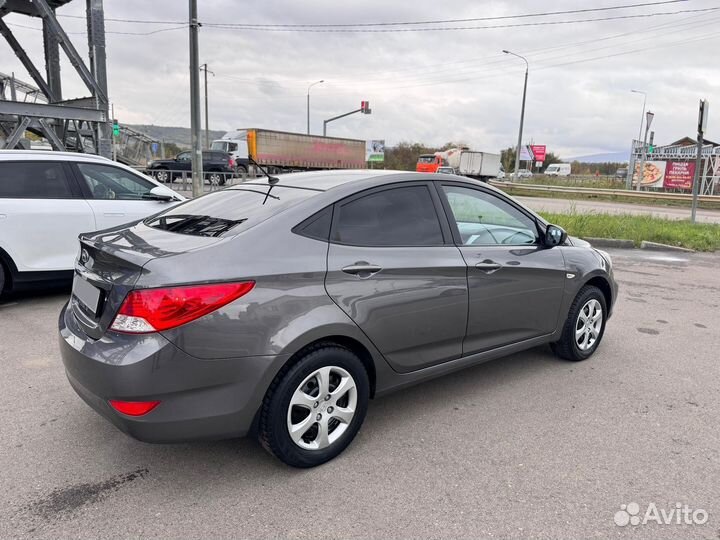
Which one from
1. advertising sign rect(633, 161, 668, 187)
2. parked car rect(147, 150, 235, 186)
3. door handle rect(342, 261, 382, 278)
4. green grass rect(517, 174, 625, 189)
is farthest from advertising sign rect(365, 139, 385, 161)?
door handle rect(342, 261, 382, 278)

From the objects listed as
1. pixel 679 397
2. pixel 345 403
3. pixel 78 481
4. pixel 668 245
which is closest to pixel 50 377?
pixel 78 481

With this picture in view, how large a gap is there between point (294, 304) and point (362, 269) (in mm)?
473

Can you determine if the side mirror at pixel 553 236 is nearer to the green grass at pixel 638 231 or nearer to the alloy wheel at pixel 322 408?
the alloy wheel at pixel 322 408

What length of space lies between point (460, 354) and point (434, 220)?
896 mm

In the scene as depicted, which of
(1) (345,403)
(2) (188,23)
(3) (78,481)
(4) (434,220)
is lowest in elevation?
(3) (78,481)

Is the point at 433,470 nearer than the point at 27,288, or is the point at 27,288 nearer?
the point at 433,470

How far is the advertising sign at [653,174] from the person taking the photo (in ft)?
116

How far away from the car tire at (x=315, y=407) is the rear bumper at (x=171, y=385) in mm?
96

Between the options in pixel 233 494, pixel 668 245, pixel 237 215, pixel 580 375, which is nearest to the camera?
pixel 233 494

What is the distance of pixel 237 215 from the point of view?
3076 millimetres

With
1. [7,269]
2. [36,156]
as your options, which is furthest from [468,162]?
[7,269]

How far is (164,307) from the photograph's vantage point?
2.40 m

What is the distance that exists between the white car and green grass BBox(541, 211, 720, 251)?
366 inches

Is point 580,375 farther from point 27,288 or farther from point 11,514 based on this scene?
point 27,288
